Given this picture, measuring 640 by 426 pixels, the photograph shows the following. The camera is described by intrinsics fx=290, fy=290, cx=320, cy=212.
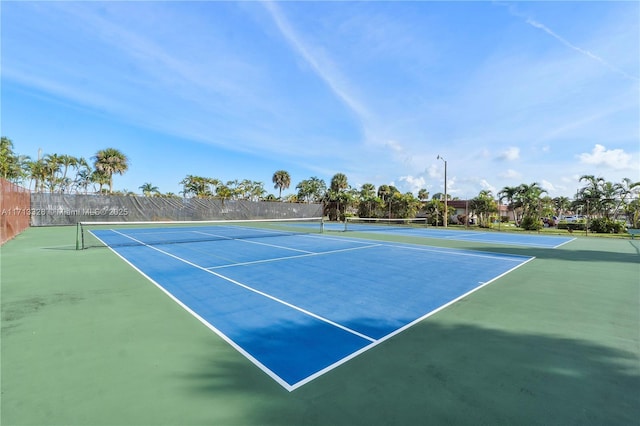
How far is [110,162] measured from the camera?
43875 mm

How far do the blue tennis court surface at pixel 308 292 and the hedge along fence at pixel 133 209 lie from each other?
20.7 metres

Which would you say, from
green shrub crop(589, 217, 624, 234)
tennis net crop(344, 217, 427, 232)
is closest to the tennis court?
tennis net crop(344, 217, 427, 232)

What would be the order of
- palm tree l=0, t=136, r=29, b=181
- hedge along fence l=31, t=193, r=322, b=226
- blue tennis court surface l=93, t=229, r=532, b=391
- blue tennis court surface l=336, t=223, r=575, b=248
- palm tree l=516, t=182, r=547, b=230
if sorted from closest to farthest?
1. blue tennis court surface l=93, t=229, r=532, b=391
2. blue tennis court surface l=336, t=223, r=575, b=248
3. palm tree l=0, t=136, r=29, b=181
4. hedge along fence l=31, t=193, r=322, b=226
5. palm tree l=516, t=182, r=547, b=230

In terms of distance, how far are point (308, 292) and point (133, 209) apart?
30.0 metres

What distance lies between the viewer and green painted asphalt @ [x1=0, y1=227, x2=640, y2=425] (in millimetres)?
2420

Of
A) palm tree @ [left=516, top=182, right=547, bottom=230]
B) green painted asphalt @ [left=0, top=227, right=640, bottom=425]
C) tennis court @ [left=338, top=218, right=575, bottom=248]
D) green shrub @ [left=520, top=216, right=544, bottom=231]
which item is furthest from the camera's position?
palm tree @ [left=516, top=182, right=547, bottom=230]

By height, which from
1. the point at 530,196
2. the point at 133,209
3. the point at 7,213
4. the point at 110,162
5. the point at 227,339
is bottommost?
the point at 227,339

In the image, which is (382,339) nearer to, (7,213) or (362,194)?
(7,213)

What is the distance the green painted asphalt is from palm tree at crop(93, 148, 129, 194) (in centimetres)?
4708

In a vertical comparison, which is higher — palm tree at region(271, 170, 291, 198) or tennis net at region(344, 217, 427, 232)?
palm tree at region(271, 170, 291, 198)

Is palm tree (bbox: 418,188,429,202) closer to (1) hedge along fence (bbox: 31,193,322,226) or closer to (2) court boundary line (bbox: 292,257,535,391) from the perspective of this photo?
(1) hedge along fence (bbox: 31,193,322,226)

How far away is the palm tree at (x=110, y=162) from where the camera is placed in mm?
43406

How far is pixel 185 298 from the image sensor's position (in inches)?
215

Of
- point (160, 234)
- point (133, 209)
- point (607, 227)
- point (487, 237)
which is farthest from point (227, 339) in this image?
point (607, 227)
